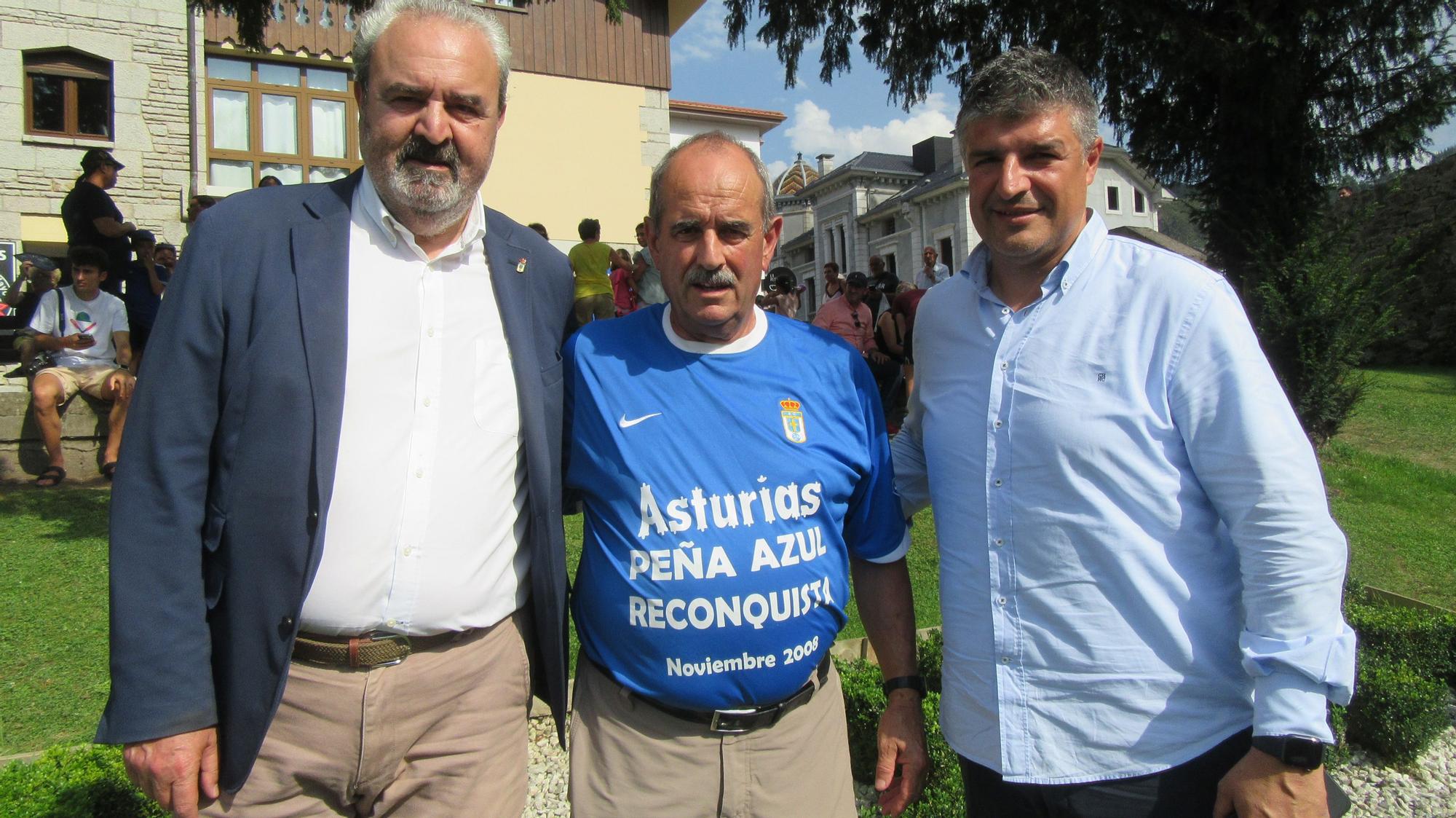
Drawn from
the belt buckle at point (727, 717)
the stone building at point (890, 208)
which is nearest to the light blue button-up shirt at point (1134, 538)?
the belt buckle at point (727, 717)

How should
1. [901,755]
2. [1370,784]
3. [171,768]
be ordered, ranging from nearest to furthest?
[171,768], [901,755], [1370,784]

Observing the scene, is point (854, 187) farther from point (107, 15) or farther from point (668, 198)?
point (668, 198)

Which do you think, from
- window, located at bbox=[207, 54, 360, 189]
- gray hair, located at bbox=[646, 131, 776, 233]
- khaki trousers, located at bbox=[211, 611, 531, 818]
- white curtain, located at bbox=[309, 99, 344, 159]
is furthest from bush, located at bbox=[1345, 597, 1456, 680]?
white curtain, located at bbox=[309, 99, 344, 159]

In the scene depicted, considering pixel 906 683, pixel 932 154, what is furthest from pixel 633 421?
pixel 932 154

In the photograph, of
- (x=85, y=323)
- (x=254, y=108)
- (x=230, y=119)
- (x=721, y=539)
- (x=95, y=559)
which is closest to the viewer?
(x=721, y=539)

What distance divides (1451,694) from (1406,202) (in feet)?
53.6

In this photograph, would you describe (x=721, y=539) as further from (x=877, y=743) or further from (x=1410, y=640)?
(x=1410, y=640)

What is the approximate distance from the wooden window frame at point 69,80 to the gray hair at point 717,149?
16423 mm

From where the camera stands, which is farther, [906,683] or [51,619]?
[51,619]

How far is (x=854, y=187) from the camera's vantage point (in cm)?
4875

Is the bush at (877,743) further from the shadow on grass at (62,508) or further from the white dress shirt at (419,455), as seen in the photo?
the shadow on grass at (62,508)

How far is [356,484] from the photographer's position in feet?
6.33

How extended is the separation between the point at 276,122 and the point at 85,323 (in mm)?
10818

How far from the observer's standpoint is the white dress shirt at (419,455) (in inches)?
75.9
